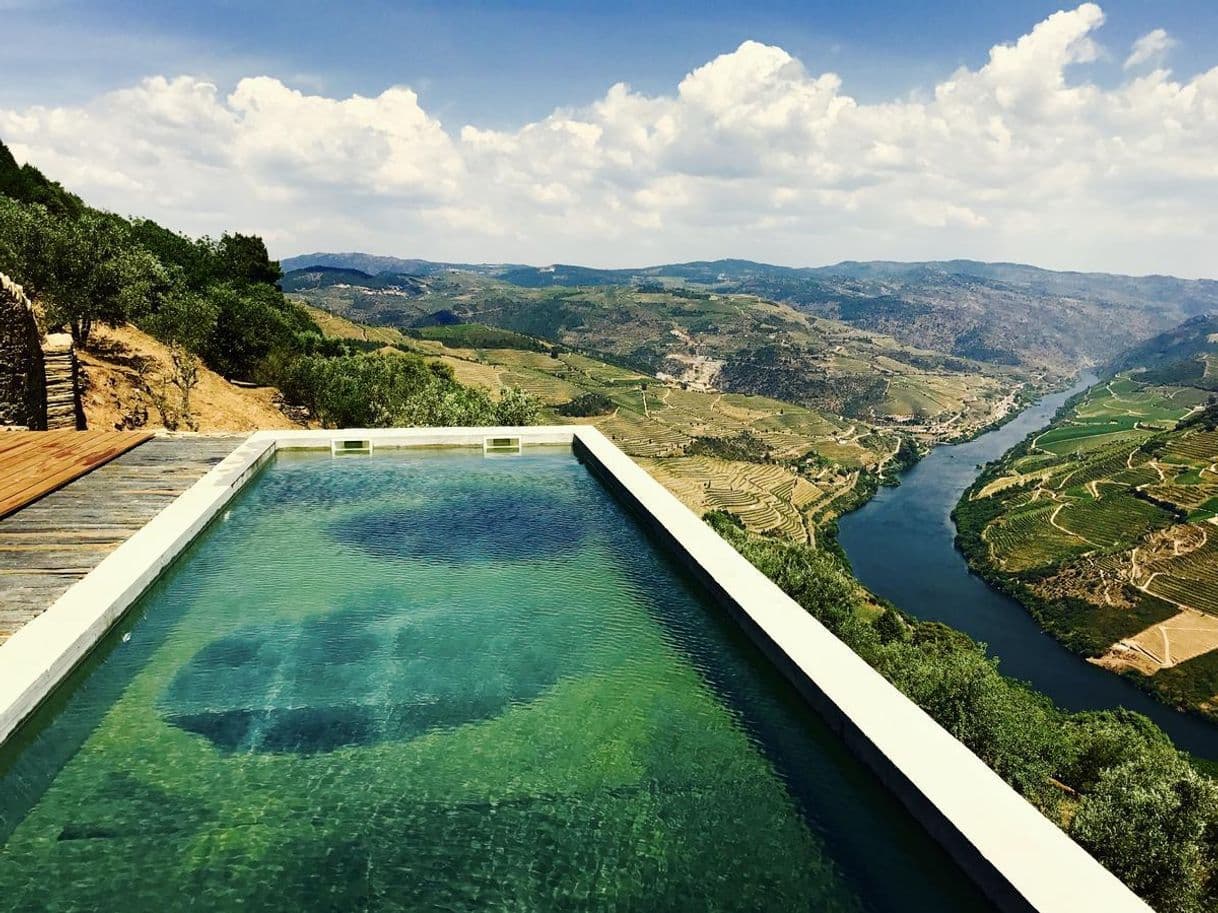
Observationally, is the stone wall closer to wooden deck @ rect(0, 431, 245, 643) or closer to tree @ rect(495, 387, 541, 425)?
wooden deck @ rect(0, 431, 245, 643)

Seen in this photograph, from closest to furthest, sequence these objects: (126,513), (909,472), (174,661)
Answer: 1. (174,661)
2. (126,513)
3. (909,472)

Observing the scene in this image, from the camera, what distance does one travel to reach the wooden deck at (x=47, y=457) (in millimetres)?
11039

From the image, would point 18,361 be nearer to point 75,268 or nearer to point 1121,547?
point 75,268

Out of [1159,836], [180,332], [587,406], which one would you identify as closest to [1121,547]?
[1159,836]

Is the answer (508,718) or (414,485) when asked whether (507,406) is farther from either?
(508,718)

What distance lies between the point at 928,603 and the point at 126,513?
92082 millimetres

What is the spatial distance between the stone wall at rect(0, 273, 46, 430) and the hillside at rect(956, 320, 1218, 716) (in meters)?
93.3

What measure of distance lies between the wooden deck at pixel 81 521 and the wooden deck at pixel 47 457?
5.6 inches

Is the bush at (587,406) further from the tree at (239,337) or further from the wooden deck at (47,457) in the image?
the wooden deck at (47,457)

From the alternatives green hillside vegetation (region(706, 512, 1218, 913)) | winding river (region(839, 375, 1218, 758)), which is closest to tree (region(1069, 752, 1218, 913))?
green hillside vegetation (region(706, 512, 1218, 913))

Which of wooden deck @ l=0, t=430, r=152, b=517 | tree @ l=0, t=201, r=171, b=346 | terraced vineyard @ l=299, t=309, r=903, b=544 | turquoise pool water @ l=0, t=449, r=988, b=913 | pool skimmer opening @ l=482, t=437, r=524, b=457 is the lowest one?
terraced vineyard @ l=299, t=309, r=903, b=544

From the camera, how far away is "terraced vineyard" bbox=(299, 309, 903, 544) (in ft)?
367

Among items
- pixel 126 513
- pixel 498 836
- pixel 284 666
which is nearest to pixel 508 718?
pixel 498 836

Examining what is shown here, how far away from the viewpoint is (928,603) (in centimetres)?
8706
